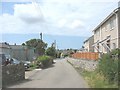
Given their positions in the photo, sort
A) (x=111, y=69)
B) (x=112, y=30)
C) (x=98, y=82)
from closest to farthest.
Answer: (x=111, y=69)
(x=98, y=82)
(x=112, y=30)

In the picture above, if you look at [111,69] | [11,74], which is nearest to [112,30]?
[11,74]

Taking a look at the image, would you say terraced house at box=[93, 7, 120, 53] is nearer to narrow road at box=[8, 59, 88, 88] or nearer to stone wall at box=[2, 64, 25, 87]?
narrow road at box=[8, 59, 88, 88]

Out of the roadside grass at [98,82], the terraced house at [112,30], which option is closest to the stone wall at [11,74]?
the roadside grass at [98,82]

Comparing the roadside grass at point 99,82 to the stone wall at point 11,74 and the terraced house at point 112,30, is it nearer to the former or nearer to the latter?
the stone wall at point 11,74

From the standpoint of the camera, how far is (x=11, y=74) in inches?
811

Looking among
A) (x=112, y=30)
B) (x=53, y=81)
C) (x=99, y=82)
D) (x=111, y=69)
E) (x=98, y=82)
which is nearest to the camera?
(x=111, y=69)

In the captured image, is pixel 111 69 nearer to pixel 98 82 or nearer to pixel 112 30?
pixel 98 82

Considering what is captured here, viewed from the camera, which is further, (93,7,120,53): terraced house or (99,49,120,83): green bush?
(93,7,120,53): terraced house

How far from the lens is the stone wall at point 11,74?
19.2m

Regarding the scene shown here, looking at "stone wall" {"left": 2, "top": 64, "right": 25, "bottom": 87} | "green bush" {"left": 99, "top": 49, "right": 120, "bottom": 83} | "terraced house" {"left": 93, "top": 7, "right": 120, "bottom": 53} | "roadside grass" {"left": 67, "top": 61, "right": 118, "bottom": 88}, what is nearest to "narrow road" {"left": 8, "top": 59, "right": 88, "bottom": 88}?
"roadside grass" {"left": 67, "top": 61, "right": 118, "bottom": 88}

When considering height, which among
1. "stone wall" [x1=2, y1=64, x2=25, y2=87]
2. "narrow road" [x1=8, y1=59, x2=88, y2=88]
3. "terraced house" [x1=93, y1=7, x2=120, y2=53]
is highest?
"terraced house" [x1=93, y1=7, x2=120, y2=53]

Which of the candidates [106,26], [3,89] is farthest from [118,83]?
[106,26]

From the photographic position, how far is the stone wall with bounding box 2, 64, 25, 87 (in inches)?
756

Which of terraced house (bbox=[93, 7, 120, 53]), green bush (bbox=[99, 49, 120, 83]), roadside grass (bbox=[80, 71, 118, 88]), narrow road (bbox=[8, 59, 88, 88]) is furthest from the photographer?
terraced house (bbox=[93, 7, 120, 53])
